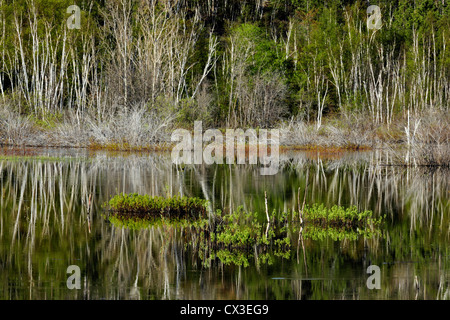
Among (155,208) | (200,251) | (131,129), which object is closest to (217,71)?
(131,129)

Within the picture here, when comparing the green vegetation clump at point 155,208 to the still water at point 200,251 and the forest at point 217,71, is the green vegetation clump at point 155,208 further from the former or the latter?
the forest at point 217,71

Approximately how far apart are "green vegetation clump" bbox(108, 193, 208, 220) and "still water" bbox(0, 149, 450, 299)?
42cm

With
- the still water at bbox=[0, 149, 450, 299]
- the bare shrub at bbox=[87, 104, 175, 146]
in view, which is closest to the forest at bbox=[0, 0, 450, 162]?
the bare shrub at bbox=[87, 104, 175, 146]

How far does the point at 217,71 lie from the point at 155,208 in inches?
1571

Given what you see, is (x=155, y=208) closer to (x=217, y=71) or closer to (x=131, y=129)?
(x=131, y=129)

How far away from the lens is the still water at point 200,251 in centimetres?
805

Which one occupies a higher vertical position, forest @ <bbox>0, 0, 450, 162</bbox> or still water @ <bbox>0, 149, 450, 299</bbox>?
forest @ <bbox>0, 0, 450, 162</bbox>

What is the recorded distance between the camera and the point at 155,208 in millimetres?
12992

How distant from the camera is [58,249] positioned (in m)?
10.1

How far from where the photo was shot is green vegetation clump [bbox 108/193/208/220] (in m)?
12.9

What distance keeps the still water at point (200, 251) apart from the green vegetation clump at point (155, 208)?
1.37ft

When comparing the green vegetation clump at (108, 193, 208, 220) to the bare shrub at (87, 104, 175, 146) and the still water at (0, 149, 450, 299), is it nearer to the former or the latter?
the still water at (0, 149, 450, 299)
